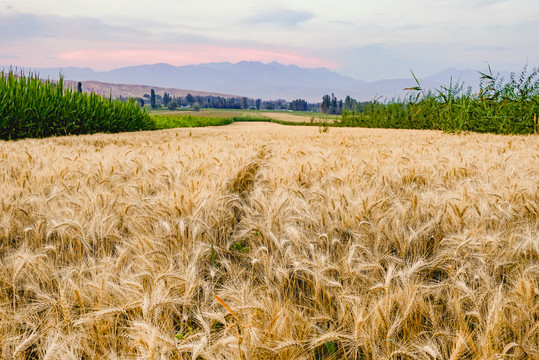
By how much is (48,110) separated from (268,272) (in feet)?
30.3

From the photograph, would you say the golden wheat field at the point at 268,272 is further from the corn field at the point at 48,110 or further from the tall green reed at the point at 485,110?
the corn field at the point at 48,110

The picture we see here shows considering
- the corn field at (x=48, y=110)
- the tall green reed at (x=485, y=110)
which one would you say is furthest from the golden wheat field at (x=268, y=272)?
the corn field at (x=48, y=110)

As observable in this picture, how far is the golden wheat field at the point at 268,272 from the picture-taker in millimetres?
977

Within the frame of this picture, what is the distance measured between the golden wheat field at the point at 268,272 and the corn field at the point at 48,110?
6726 millimetres

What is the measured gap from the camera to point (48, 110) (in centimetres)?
853

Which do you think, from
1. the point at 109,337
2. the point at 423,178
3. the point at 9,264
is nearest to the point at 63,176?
the point at 9,264

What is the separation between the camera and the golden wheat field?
38.4 inches

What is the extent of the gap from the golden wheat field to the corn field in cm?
673

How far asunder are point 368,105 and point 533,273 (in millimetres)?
20052

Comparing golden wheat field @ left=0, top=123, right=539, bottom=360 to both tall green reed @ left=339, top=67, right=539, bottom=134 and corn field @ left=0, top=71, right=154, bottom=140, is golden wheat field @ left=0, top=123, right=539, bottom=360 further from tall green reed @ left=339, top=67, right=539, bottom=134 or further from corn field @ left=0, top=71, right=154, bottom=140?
corn field @ left=0, top=71, right=154, bottom=140

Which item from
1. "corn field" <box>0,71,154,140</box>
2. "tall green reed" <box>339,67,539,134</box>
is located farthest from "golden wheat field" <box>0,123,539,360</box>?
"corn field" <box>0,71,154,140</box>

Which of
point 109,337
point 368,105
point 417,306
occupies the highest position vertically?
point 368,105

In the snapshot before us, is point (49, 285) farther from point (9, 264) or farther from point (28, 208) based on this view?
point (28, 208)

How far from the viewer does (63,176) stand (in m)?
2.58
